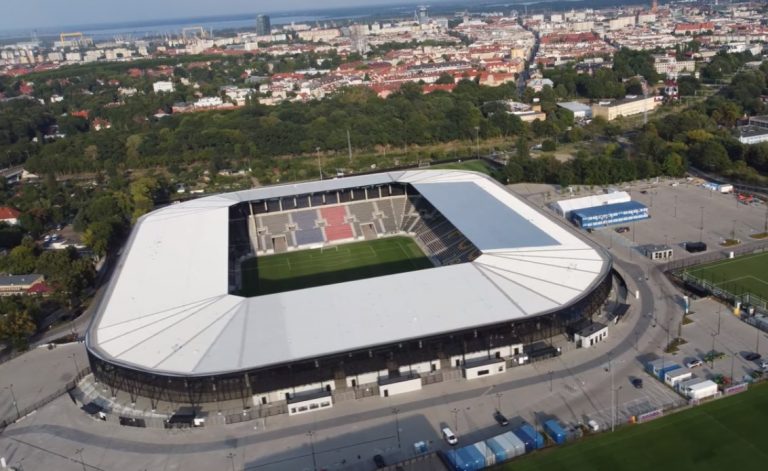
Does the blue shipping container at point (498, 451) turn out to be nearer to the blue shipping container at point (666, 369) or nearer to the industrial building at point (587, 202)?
the blue shipping container at point (666, 369)

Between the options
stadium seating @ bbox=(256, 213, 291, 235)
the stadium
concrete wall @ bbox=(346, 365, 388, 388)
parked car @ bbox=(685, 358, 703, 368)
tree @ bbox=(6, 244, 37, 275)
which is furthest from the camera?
stadium seating @ bbox=(256, 213, 291, 235)

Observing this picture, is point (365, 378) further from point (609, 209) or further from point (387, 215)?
point (609, 209)

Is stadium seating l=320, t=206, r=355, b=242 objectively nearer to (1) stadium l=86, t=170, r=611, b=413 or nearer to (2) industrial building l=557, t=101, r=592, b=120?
(1) stadium l=86, t=170, r=611, b=413

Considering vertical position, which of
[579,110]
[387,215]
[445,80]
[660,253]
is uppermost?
[445,80]

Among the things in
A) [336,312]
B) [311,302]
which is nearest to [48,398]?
[311,302]

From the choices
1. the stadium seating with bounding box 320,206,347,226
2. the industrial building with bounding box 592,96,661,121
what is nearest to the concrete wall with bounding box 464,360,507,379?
the stadium seating with bounding box 320,206,347,226

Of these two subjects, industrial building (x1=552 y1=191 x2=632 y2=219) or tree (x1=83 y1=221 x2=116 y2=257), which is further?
industrial building (x1=552 y1=191 x2=632 y2=219)

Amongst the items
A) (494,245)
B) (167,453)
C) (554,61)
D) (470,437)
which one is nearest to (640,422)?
(470,437)
